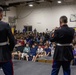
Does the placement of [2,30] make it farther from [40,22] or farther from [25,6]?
[25,6]

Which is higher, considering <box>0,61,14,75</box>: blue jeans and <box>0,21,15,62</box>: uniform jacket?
<box>0,21,15,62</box>: uniform jacket

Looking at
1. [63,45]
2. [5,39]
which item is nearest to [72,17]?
[63,45]

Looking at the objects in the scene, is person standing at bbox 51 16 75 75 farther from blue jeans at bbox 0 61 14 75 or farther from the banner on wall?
the banner on wall

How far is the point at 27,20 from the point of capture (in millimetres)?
16328

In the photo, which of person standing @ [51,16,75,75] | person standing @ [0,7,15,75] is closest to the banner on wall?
person standing @ [51,16,75,75]

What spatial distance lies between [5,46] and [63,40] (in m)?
1.02

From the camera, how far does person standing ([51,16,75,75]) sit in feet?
10.3

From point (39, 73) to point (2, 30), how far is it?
257 centimetres

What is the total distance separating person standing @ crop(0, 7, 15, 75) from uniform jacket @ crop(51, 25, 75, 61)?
0.82m

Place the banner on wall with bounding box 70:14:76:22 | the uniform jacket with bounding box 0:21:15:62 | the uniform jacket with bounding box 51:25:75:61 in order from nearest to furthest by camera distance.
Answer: the uniform jacket with bounding box 0:21:15:62 < the uniform jacket with bounding box 51:25:75:61 < the banner on wall with bounding box 70:14:76:22

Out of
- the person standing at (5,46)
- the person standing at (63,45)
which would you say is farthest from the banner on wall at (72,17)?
the person standing at (5,46)

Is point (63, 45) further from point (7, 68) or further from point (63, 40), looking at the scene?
point (7, 68)

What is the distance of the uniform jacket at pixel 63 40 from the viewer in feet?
10.3

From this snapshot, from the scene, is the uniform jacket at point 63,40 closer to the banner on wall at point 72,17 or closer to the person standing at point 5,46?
the person standing at point 5,46
